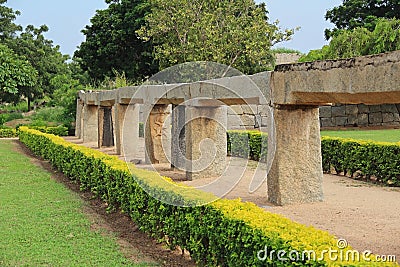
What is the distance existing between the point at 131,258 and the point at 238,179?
5.40 metres

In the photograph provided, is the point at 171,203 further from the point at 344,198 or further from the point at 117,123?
the point at 117,123

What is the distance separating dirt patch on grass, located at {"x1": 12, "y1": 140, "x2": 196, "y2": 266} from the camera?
5562 millimetres

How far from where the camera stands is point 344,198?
8555mm

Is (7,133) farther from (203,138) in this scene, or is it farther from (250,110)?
(203,138)

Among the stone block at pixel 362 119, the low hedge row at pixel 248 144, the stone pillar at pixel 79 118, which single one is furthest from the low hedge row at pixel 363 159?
the stone pillar at pixel 79 118

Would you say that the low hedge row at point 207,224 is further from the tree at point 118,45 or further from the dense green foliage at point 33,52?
the dense green foliage at point 33,52

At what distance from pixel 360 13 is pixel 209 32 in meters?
9.26

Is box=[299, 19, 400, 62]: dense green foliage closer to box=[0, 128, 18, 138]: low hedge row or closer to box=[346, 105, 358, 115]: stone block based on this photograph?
box=[346, 105, 358, 115]: stone block

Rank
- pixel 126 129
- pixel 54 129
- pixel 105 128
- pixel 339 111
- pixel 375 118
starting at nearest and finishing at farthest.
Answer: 1. pixel 126 129
2. pixel 105 128
3. pixel 54 129
4. pixel 375 118
5. pixel 339 111

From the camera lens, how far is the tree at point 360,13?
25.1 metres

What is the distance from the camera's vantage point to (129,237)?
6480mm

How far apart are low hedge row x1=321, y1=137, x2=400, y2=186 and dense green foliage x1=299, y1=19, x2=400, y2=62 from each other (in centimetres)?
1012

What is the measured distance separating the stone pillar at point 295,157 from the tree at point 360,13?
18626mm

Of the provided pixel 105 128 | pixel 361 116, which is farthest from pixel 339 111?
pixel 105 128
